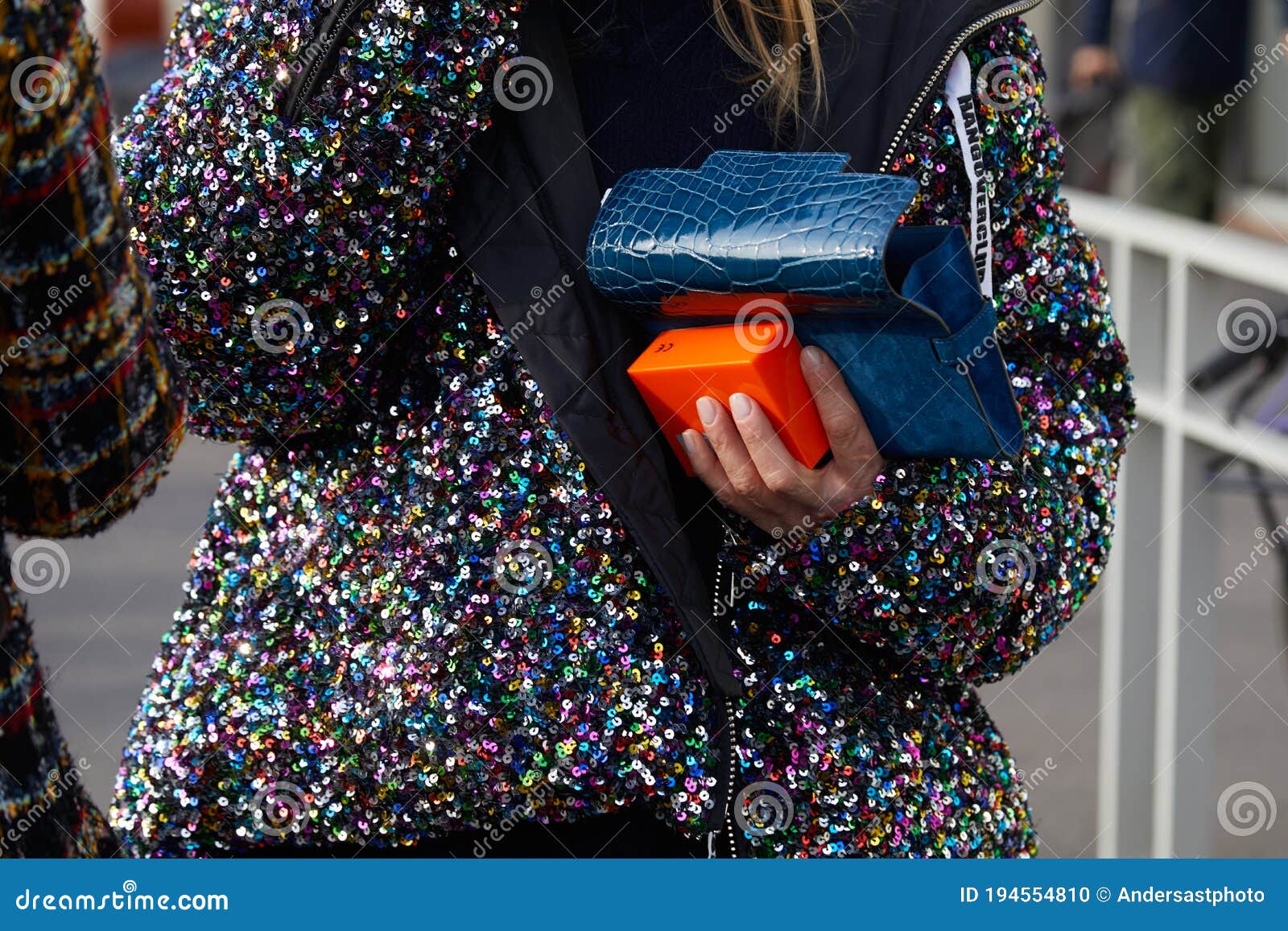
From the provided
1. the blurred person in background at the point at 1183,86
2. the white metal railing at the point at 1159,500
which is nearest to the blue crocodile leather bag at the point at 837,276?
the white metal railing at the point at 1159,500

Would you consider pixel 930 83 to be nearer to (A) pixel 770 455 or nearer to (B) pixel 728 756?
(A) pixel 770 455

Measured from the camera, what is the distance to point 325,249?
1.36 meters

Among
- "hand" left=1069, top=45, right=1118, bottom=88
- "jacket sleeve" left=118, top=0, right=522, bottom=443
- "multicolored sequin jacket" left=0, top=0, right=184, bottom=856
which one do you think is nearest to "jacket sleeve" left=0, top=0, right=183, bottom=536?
"multicolored sequin jacket" left=0, top=0, right=184, bottom=856

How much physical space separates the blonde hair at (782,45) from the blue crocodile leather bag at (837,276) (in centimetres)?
9

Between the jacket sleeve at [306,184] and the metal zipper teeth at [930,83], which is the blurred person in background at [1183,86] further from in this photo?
the jacket sleeve at [306,184]

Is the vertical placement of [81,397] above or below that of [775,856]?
above

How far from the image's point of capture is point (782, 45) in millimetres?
1488

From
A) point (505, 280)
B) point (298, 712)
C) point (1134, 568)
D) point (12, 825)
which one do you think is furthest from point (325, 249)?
point (1134, 568)

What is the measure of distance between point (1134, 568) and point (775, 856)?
1.97m

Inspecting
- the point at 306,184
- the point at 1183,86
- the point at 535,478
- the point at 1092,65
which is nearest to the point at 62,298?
the point at 306,184

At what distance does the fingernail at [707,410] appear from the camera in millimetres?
1341

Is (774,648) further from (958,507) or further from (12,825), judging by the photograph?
(12,825)

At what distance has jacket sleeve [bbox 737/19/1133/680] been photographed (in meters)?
1.42

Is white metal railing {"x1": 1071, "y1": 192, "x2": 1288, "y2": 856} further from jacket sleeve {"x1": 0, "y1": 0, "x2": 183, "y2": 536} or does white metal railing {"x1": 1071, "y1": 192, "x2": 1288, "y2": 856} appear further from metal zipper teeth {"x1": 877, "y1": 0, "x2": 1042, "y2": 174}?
jacket sleeve {"x1": 0, "y1": 0, "x2": 183, "y2": 536}
